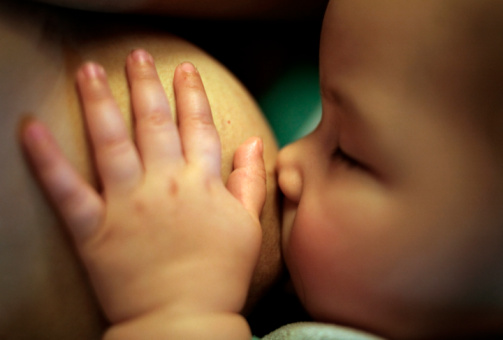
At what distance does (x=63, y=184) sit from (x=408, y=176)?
0.38 m

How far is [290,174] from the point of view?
68 centimetres

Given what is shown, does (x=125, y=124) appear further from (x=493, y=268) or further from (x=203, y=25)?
(x=493, y=268)

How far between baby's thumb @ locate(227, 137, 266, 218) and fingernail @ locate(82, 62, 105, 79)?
21 cm

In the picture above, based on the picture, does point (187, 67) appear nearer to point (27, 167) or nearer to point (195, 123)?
point (195, 123)

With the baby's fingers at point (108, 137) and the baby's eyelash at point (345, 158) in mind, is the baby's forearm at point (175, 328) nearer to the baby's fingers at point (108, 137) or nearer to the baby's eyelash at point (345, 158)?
the baby's fingers at point (108, 137)

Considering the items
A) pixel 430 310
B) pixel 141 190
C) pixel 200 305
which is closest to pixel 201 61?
pixel 141 190

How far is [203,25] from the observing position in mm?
814

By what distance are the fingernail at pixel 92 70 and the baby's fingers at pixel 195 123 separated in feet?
0.33

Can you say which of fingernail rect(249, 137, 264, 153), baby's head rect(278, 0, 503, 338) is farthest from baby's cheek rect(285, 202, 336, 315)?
fingernail rect(249, 137, 264, 153)

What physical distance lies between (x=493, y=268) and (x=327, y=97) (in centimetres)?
29

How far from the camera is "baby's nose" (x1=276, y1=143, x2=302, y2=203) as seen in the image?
669mm

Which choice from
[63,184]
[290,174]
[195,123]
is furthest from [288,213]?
[63,184]

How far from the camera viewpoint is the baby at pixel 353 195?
500mm

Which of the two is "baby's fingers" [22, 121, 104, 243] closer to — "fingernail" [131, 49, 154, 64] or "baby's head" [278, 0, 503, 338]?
"fingernail" [131, 49, 154, 64]
